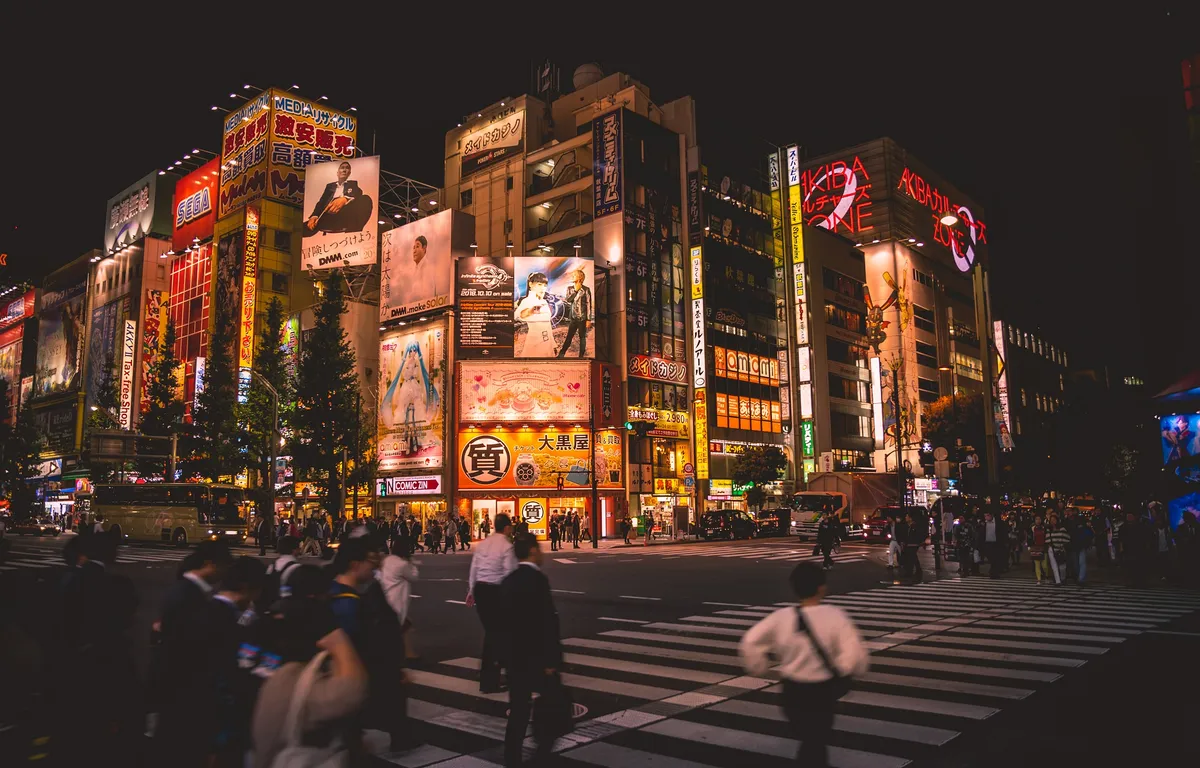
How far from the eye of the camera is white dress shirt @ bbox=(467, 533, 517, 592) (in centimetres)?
859

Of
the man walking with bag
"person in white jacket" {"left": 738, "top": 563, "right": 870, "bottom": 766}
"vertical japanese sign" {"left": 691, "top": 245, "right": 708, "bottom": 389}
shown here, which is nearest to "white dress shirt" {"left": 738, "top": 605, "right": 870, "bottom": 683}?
"person in white jacket" {"left": 738, "top": 563, "right": 870, "bottom": 766}

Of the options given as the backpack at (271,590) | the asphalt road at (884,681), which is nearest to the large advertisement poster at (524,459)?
the asphalt road at (884,681)

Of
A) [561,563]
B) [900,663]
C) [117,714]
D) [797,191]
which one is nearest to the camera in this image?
[117,714]

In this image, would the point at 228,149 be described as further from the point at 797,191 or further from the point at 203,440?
the point at 797,191

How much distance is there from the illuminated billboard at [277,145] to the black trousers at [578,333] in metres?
30.2

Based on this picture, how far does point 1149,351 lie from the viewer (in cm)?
3516

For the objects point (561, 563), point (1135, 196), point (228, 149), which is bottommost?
point (561, 563)

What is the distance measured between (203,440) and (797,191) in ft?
155

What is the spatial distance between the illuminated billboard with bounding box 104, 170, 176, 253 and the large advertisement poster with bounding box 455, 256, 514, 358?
47.9 m

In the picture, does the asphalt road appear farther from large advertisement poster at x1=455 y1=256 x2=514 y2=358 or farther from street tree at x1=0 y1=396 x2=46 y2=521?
street tree at x1=0 y1=396 x2=46 y2=521

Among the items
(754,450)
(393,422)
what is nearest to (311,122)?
(393,422)

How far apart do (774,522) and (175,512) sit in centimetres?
3338

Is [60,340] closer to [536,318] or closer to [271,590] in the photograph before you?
[536,318]

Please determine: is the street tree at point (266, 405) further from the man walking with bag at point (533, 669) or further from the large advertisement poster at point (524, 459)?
the man walking with bag at point (533, 669)
